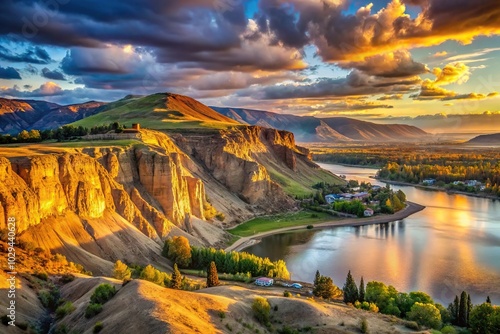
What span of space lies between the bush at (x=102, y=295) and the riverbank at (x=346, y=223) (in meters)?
32.5

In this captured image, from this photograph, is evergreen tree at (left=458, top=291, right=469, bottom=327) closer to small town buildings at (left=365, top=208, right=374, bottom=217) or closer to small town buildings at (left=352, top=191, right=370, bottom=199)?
small town buildings at (left=365, top=208, right=374, bottom=217)

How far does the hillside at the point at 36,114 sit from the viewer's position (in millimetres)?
128500

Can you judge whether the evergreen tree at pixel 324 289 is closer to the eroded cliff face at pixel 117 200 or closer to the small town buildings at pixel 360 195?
the eroded cliff face at pixel 117 200

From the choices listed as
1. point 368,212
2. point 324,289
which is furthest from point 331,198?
point 324,289

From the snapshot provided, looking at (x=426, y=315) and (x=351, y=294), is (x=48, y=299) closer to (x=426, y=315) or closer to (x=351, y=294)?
(x=351, y=294)

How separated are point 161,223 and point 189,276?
9554 mm

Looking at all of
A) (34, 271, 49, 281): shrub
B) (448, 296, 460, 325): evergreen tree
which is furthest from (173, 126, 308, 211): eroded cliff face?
(34, 271, 49, 281): shrub

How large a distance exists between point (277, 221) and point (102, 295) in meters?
51.7

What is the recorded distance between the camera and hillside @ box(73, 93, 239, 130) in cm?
10856

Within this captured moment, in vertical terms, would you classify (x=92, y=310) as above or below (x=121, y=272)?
above

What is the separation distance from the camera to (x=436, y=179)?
12675 cm

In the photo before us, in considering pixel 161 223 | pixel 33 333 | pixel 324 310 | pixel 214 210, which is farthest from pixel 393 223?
pixel 33 333

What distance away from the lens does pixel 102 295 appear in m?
22.2

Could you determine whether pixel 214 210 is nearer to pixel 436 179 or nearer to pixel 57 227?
pixel 57 227
